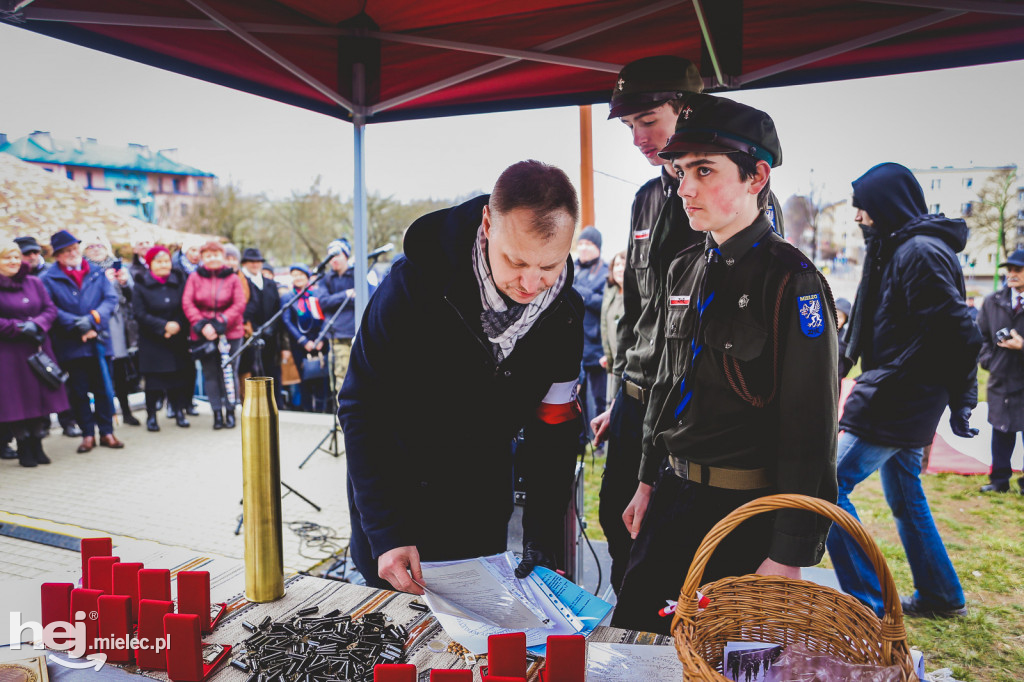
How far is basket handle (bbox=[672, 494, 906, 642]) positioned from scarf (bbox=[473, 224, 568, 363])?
2.22 ft

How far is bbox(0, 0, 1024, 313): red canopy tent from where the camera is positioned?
1.99m

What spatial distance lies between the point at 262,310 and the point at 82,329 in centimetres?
192

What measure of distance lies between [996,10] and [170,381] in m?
7.01

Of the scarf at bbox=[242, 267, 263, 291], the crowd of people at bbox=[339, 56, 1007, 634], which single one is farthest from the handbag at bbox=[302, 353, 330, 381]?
the crowd of people at bbox=[339, 56, 1007, 634]

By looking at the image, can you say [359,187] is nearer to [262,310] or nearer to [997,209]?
[262,310]

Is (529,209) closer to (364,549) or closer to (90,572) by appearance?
(364,549)

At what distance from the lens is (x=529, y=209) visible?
124cm

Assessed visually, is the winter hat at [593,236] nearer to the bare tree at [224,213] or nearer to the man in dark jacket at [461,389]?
the man in dark jacket at [461,389]

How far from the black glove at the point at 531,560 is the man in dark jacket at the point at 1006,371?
15.6 feet

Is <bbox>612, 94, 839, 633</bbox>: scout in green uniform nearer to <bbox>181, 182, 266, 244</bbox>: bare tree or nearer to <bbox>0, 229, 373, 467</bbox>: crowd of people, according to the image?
<bbox>0, 229, 373, 467</bbox>: crowd of people

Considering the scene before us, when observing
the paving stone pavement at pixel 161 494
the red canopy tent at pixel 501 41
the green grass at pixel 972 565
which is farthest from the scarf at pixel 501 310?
the paving stone pavement at pixel 161 494

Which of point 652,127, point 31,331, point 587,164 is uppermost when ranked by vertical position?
point 587,164

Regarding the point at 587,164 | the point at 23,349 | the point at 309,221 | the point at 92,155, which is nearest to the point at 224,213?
the point at 309,221

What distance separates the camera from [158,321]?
20.7 feet
